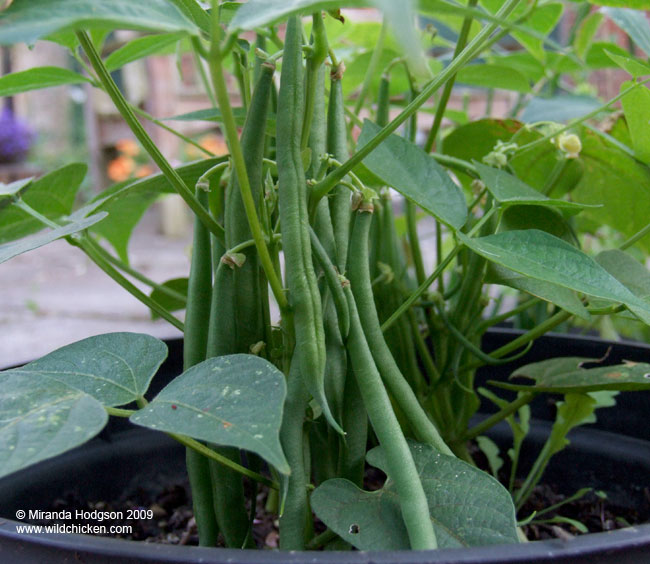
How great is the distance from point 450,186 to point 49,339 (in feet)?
4.49

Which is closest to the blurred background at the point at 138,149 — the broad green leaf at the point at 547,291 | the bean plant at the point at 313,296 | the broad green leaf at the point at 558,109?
the broad green leaf at the point at 558,109

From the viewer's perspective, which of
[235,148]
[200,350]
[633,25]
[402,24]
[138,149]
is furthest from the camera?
[138,149]

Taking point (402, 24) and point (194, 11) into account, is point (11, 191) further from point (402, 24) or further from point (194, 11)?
point (402, 24)

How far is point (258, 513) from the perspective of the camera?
46cm

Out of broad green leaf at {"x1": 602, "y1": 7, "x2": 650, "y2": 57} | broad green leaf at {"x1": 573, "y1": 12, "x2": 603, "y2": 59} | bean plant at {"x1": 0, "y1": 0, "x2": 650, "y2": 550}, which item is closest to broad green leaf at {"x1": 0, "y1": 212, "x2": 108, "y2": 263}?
bean plant at {"x1": 0, "y1": 0, "x2": 650, "y2": 550}

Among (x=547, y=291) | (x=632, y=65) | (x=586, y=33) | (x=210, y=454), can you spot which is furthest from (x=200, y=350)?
(x=586, y=33)

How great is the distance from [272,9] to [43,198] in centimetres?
34

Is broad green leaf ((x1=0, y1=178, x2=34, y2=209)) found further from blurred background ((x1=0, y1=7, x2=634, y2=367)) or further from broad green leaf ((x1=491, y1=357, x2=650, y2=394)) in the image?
broad green leaf ((x1=491, y1=357, x2=650, y2=394))

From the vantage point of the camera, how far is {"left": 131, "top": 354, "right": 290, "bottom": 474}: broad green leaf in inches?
7.9

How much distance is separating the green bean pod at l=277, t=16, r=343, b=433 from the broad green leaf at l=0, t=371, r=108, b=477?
9 centimetres

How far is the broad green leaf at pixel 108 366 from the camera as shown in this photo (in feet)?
0.85

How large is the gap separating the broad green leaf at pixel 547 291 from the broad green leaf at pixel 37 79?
28cm

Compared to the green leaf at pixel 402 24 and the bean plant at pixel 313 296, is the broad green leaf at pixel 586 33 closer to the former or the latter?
the bean plant at pixel 313 296

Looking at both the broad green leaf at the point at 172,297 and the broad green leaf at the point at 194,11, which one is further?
the broad green leaf at the point at 172,297
